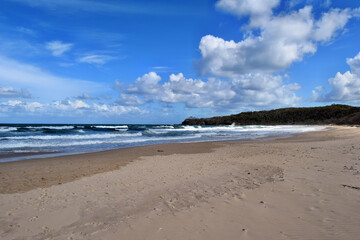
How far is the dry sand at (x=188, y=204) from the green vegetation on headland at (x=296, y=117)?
66.5 m

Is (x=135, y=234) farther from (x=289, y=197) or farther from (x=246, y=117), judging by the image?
(x=246, y=117)

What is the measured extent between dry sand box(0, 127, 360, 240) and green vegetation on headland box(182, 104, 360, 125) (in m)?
66.5

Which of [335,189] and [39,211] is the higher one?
[335,189]

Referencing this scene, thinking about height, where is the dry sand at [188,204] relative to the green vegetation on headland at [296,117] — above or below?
below

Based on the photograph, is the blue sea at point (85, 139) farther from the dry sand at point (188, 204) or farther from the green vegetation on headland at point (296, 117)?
the green vegetation on headland at point (296, 117)

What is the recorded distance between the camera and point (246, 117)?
110 meters

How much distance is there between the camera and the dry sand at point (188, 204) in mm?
3541

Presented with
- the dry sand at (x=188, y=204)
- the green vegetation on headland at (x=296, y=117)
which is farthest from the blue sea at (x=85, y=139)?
the green vegetation on headland at (x=296, y=117)

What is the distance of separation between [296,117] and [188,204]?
323 ft

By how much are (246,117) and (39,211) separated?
4357 inches

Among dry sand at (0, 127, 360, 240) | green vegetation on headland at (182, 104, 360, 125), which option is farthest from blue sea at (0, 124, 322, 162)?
green vegetation on headland at (182, 104, 360, 125)

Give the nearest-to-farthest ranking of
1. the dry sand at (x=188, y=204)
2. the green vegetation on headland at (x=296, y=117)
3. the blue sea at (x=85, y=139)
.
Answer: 1. the dry sand at (x=188, y=204)
2. the blue sea at (x=85, y=139)
3. the green vegetation on headland at (x=296, y=117)

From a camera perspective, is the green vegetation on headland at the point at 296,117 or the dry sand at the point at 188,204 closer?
the dry sand at the point at 188,204

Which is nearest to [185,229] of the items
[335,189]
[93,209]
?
[93,209]
